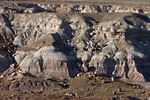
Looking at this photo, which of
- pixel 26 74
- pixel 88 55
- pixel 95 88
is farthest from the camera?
pixel 88 55

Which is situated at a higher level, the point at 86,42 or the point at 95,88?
the point at 86,42

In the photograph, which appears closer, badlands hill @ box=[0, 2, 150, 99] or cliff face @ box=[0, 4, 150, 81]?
badlands hill @ box=[0, 2, 150, 99]

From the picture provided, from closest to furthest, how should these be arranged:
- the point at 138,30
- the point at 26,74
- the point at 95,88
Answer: the point at 95,88 < the point at 26,74 < the point at 138,30

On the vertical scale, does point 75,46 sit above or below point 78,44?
below

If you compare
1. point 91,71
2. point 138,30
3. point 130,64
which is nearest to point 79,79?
point 91,71

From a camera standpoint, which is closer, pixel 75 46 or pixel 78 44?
pixel 75 46

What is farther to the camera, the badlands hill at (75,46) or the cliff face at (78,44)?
the cliff face at (78,44)

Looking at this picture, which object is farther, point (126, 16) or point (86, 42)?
point (126, 16)

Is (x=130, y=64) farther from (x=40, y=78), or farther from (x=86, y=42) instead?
(x=40, y=78)
